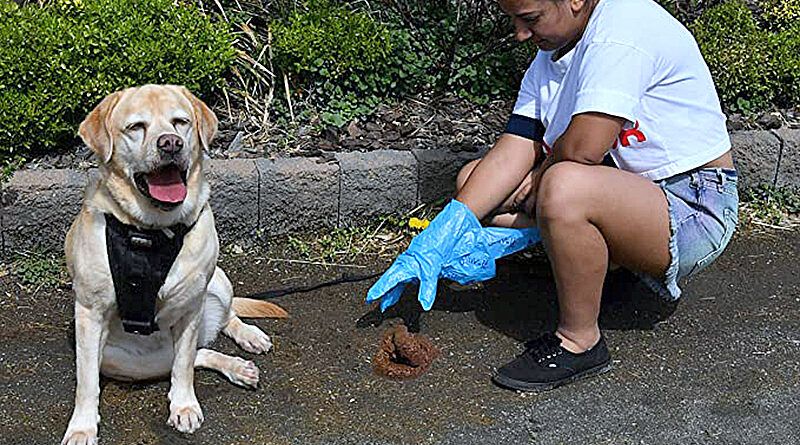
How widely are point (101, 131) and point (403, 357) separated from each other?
128 cm

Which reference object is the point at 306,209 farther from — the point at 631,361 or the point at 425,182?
the point at 631,361

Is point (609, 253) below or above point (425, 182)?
above

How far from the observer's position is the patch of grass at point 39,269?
4.01 m

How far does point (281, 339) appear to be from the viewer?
3.70 m

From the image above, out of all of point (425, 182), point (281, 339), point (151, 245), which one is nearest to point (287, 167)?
point (425, 182)

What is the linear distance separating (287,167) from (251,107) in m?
0.70

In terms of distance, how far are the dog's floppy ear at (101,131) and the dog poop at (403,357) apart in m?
1.18

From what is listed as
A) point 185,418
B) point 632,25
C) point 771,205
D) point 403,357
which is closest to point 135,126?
point 185,418

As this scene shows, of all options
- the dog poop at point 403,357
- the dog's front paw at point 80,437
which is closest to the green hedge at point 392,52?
the dog poop at point 403,357

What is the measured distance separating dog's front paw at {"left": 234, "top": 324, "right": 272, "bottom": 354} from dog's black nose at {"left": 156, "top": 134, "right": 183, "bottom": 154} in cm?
97

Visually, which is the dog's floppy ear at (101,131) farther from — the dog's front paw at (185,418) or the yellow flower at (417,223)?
the yellow flower at (417,223)

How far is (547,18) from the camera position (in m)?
3.37

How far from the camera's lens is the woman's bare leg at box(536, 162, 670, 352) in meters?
3.30

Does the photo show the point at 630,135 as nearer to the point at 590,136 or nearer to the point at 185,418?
the point at 590,136
